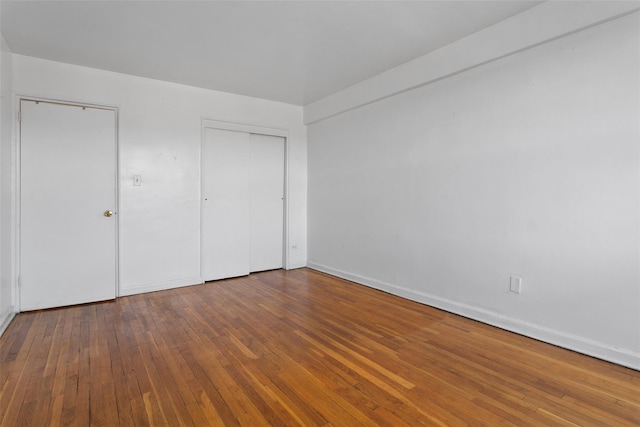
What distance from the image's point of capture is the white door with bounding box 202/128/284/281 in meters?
4.64

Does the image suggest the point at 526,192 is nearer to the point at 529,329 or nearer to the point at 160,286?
the point at 529,329

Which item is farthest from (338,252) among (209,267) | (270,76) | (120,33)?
(120,33)

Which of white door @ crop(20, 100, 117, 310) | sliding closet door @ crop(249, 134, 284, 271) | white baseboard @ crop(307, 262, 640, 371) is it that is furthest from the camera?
sliding closet door @ crop(249, 134, 284, 271)

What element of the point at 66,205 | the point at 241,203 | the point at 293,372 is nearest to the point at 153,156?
the point at 66,205

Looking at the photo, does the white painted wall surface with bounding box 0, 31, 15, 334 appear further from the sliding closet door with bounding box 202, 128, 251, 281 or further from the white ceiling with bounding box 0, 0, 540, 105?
the sliding closet door with bounding box 202, 128, 251, 281

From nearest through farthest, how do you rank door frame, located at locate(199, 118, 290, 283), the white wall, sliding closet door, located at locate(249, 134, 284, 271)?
1. the white wall
2. door frame, located at locate(199, 118, 290, 283)
3. sliding closet door, located at locate(249, 134, 284, 271)

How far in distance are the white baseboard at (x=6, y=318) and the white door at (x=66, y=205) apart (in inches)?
5.9

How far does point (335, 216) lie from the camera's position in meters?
4.98

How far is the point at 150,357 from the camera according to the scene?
244cm

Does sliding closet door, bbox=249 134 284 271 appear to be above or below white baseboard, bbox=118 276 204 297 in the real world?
above

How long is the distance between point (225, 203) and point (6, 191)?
227 cm

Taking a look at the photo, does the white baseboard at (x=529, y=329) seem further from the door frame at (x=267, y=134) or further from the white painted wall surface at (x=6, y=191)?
the white painted wall surface at (x=6, y=191)

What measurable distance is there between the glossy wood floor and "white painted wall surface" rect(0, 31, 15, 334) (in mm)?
252

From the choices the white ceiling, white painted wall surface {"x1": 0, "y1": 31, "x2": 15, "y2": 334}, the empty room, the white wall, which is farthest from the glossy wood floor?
the white ceiling
